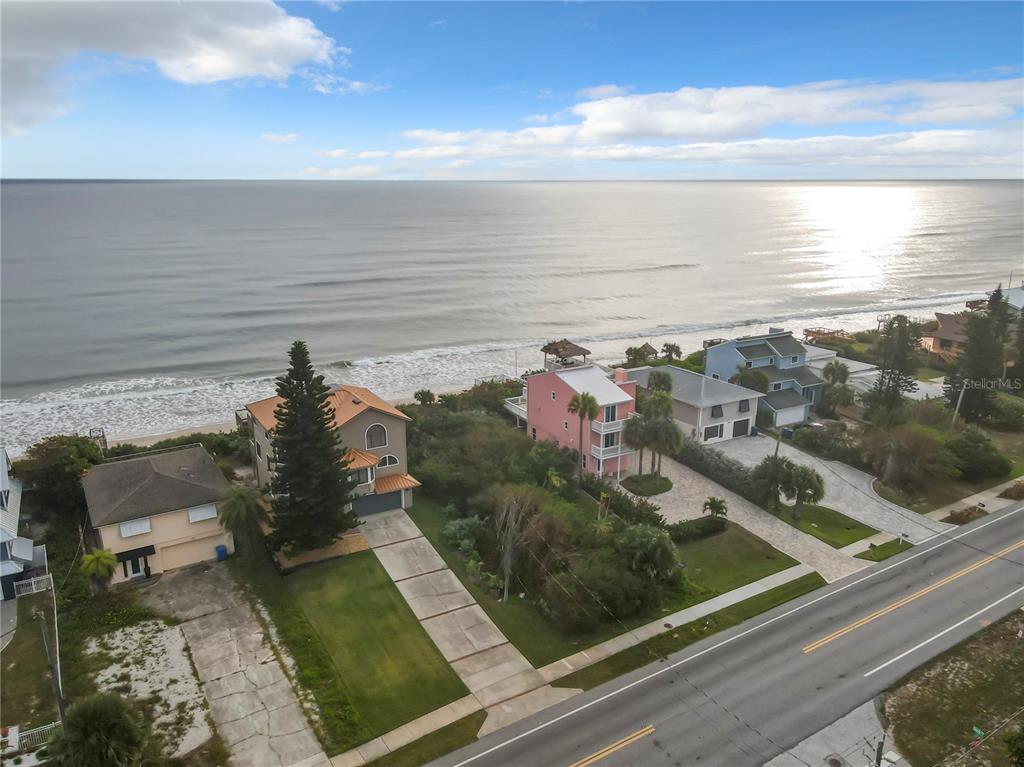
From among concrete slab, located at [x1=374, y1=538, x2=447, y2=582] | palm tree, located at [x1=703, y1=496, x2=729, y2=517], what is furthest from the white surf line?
concrete slab, located at [x1=374, y1=538, x2=447, y2=582]

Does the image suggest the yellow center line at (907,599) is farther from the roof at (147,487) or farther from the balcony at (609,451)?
the roof at (147,487)

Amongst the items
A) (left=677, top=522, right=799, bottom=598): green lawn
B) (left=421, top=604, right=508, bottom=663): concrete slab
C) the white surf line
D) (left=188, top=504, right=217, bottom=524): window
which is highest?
(left=188, top=504, right=217, bottom=524): window

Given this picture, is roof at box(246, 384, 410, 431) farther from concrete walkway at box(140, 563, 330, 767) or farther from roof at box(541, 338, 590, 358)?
roof at box(541, 338, 590, 358)

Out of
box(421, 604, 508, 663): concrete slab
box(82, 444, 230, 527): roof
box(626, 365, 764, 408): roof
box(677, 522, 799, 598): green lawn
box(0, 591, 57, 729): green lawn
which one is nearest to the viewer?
box(0, 591, 57, 729): green lawn

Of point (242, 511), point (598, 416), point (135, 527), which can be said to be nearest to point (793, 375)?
point (598, 416)

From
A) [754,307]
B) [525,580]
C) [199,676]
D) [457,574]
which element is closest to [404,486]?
[457,574]

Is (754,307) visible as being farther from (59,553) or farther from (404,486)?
(59,553)

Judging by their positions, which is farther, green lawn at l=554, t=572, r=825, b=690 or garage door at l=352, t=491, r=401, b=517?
garage door at l=352, t=491, r=401, b=517
